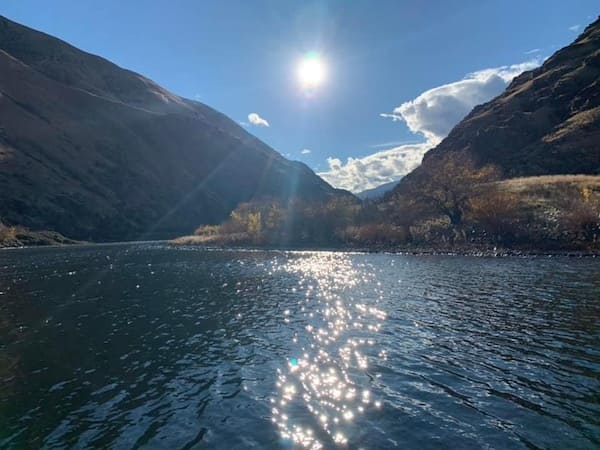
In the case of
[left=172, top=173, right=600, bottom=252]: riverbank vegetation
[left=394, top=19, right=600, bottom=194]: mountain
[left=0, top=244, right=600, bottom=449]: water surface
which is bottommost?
[left=0, top=244, right=600, bottom=449]: water surface

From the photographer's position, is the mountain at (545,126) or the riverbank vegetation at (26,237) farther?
the riverbank vegetation at (26,237)

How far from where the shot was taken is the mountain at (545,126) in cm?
11019

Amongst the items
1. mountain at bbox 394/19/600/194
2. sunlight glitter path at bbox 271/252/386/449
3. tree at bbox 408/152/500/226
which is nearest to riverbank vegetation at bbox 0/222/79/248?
mountain at bbox 394/19/600/194

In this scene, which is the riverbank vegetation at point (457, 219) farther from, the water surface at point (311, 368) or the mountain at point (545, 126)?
the water surface at point (311, 368)

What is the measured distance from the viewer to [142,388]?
55.3ft

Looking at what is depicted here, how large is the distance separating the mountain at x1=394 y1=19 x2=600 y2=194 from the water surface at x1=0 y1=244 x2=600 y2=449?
6264 centimetres

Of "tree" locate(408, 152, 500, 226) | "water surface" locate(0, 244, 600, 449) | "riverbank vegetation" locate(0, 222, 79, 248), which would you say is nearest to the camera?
"water surface" locate(0, 244, 600, 449)

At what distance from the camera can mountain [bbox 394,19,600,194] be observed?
110188 millimetres

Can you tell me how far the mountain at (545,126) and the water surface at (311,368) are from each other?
6264 centimetres

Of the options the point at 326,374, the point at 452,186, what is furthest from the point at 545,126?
the point at 326,374

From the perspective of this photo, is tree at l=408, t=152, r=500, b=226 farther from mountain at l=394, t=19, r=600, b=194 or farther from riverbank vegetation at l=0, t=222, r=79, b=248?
riverbank vegetation at l=0, t=222, r=79, b=248

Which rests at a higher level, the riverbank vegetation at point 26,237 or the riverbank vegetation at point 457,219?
the riverbank vegetation at point 457,219

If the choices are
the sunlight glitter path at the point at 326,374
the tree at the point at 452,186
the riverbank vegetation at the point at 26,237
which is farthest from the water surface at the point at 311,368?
the riverbank vegetation at the point at 26,237

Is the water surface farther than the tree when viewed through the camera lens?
No
